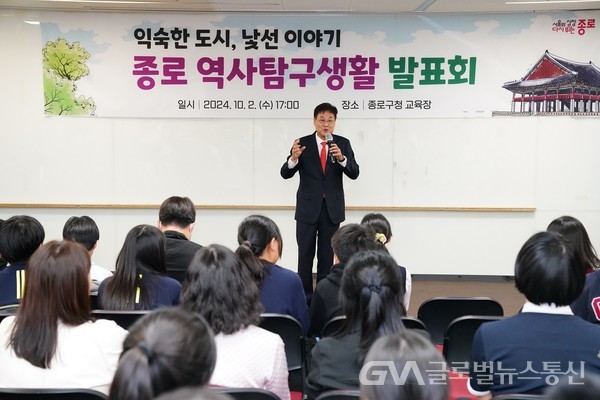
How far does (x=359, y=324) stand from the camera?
162 cm

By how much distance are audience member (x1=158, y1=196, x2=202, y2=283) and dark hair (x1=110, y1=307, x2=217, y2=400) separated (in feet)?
5.85

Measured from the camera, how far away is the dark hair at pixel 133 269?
2.23 metres

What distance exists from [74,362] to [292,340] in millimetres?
932

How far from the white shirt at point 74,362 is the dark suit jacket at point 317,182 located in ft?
9.38

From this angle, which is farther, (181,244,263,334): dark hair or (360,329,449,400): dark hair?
(181,244,263,334): dark hair

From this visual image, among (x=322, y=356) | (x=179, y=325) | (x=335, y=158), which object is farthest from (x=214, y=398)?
(x=335, y=158)

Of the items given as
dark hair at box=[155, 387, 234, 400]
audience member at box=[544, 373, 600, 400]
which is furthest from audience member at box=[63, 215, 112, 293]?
audience member at box=[544, 373, 600, 400]

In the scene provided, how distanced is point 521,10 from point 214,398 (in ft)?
17.7

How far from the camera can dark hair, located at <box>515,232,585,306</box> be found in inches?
60.6

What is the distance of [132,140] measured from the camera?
5.38 m

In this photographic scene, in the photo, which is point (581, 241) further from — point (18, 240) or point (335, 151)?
point (18, 240)

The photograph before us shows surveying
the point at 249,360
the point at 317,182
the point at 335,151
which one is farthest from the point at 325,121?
the point at 249,360

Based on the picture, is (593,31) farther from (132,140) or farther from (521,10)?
(132,140)

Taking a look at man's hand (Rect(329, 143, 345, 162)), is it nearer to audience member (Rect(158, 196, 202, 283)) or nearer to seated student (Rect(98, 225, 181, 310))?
audience member (Rect(158, 196, 202, 283))
